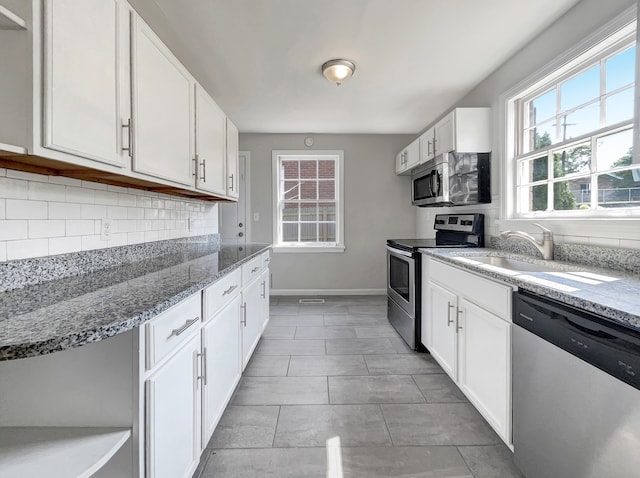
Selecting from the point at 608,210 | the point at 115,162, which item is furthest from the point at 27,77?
the point at 608,210

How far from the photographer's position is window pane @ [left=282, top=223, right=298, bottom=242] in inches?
184

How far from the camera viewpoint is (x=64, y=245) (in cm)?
139

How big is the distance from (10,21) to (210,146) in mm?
1513

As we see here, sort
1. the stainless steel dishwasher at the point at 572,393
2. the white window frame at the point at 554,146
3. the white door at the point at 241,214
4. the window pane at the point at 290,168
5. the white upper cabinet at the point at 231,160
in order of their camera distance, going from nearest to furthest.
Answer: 1. the stainless steel dishwasher at the point at 572,393
2. the white window frame at the point at 554,146
3. the white upper cabinet at the point at 231,160
4. the white door at the point at 241,214
5. the window pane at the point at 290,168

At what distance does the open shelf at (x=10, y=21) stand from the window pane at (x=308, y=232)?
3.82m

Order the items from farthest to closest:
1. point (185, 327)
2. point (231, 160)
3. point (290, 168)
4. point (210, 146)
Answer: point (290, 168), point (231, 160), point (210, 146), point (185, 327)

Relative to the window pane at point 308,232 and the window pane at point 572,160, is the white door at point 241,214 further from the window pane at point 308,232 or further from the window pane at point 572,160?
the window pane at point 572,160

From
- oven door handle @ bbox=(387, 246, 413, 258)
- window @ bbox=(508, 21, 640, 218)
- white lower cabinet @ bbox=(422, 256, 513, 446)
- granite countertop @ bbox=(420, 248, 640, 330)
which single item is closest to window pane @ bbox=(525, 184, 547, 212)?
window @ bbox=(508, 21, 640, 218)

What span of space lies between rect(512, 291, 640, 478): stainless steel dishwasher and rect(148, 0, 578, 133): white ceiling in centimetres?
182

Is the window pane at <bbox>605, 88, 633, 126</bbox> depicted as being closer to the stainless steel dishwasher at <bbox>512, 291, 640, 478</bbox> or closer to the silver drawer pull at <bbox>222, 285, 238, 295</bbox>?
the stainless steel dishwasher at <bbox>512, 291, 640, 478</bbox>

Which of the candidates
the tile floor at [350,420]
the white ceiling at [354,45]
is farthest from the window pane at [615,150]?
the tile floor at [350,420]

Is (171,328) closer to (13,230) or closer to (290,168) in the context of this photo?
(13,230)

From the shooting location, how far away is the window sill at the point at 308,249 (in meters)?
4.56

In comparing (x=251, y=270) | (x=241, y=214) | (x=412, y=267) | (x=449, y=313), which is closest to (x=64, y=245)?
(x=251, y=270)
